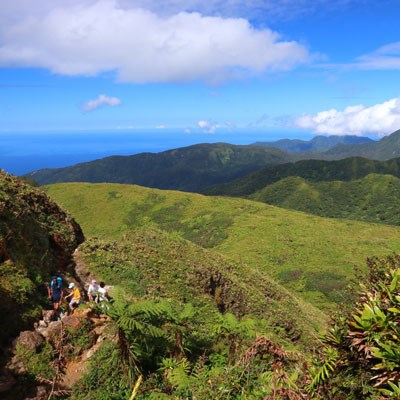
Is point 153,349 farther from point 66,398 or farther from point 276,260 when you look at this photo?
point 276,260

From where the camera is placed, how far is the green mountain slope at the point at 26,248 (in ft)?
34.4

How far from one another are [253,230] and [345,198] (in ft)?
375

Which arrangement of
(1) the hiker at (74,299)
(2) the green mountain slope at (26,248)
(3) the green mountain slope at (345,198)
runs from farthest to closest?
Answer: 1. (3) the green mountain slope at (345,198)
2. (1) the hiker at (74,299)
3. (2) the green mountain slope at (26,248)

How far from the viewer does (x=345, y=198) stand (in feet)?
564

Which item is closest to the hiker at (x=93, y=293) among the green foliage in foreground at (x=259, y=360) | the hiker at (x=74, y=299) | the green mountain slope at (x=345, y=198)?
the hiker at (x=74, y=299)

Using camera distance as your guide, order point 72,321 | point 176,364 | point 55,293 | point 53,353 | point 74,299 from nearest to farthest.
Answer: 1. point 176,364
2. point 53,353
3. point 72,321
4. point 55,293
5. point 74,299

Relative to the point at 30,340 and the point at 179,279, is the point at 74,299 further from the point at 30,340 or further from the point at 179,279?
the point at 179,279

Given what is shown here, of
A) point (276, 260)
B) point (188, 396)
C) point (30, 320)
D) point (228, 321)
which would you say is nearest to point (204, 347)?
point (228, 321)

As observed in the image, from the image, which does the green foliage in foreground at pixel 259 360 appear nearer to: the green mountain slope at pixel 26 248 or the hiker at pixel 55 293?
the hiker at pixel 55 293

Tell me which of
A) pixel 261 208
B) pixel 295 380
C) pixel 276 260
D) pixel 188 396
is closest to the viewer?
pixel 295 380

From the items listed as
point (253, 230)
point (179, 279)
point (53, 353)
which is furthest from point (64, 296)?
point (253, 230)

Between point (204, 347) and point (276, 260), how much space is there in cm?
5475

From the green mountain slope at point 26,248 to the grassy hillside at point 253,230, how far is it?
27618 mm

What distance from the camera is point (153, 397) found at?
24.9ft
